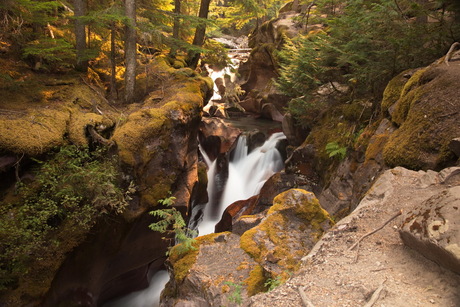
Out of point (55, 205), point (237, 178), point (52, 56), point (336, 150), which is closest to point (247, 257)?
point (55, 205)

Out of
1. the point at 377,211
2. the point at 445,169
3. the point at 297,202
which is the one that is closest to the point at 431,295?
the point at 377,211

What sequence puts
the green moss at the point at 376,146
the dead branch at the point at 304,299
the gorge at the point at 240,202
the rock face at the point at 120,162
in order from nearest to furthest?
1. the dead branch at the point at 304,299
2. the gorge at the point at 240,202
3. the rock face at the point at 120,162
4. the green moss at the point at 376,146

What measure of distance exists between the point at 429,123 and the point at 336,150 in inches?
141

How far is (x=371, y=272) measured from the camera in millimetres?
2904

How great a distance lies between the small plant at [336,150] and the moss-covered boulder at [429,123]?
2549 millimetres

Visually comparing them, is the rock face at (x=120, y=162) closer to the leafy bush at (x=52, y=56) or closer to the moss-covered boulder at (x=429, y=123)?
the leafy bush at (x=52, y=56)

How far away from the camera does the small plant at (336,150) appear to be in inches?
328

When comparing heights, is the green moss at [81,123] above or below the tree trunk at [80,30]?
below

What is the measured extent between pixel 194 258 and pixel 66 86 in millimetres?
7494

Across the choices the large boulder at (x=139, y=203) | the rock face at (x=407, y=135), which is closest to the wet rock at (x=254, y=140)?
the large boulder at (x=139, y=203)

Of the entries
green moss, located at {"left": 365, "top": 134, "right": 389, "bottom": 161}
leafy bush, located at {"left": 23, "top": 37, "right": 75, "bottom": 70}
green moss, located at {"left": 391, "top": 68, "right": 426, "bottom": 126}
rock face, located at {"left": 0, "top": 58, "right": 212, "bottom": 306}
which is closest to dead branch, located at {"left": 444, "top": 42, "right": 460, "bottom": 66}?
green moss, located at {"left": 391, "top": 68, "right": 426, "bottom": 126}

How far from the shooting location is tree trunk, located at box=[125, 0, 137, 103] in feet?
28.6

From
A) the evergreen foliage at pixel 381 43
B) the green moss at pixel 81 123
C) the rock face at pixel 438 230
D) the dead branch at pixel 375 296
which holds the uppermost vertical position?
the evergreen foliage at pixel 381 43

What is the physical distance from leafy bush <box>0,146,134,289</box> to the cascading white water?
6.15 meters
